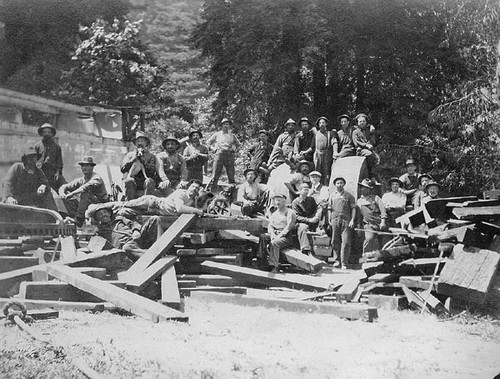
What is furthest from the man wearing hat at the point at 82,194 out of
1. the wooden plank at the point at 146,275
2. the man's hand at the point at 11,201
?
the wooden plank at the point at 146,275

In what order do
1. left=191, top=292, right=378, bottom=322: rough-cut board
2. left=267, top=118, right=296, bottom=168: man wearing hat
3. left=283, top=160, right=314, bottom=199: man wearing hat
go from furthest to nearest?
left=267, top=118, right=296, bottom=168: man wearing hat
left=283, top=160, right=314, bottom=199: man wearing hat
left=191, top=292, right=378, bottom=322: rough-cut board

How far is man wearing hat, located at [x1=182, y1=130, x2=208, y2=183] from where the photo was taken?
14.1 metres

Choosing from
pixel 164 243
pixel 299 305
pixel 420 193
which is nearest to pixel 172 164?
pixel 164 243

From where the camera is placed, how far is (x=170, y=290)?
8.09 m

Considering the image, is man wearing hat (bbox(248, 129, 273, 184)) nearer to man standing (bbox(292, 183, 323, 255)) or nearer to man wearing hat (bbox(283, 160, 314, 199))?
man wearing hat (bbox(283, 160, 314, 199))

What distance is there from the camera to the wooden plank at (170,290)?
7.47 meters

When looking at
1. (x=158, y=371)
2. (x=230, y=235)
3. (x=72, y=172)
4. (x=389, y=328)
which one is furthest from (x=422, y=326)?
(x=72, y=172)

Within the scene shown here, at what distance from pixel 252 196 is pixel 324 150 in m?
2.35

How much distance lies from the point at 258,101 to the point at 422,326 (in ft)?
35.1

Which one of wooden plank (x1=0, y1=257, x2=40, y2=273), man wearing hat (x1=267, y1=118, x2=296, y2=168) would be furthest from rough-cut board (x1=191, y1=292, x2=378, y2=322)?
man wearing hat (x1=267, y1=118, x2=296, y2=168)

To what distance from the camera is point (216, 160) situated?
14.7m

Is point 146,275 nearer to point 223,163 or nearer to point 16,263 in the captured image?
point 16,263

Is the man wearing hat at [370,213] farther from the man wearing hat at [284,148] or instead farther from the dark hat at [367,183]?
the man wearing hat at [284,148]

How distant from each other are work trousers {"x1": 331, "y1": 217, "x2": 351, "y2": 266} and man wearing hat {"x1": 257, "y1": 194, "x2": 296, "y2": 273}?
3.40 ft
